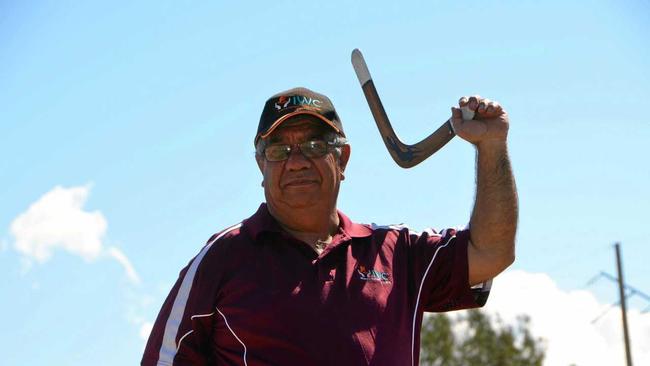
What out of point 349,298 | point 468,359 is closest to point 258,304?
point 349,298

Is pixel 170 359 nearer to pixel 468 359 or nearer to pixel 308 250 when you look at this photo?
pixel 308 250

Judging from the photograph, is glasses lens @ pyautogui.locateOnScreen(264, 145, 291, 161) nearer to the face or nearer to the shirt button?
the face

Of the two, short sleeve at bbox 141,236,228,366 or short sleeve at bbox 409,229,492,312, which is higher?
short sleeve at bbox 409,229,492,312

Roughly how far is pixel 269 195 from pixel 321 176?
28 cm

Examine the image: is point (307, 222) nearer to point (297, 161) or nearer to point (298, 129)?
point (297, 161)

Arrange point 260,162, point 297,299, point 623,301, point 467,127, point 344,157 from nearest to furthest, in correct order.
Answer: point 297,299
point 467,127
point 260,162
point 344,157
point 623,301

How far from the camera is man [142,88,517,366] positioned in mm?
4348

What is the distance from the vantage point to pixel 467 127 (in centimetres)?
466

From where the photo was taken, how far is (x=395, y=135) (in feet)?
16.4

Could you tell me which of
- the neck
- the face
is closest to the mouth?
the face

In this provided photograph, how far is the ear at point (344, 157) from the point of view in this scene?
504cm

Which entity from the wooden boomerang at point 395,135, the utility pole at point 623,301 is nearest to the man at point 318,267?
the wooden boomerang at point 395,135

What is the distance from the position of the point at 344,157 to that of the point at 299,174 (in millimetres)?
426

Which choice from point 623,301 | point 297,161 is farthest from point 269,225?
point 623,301
